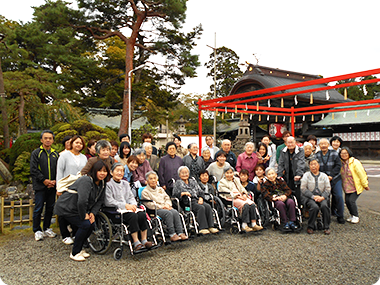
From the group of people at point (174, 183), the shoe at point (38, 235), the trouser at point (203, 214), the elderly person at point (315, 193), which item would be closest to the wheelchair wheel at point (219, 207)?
the group of people at point (174, 183)

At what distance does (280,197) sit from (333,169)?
1313 mm

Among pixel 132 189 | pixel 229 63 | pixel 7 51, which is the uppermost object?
pixel 229 63

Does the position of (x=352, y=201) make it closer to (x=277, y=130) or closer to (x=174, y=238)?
(x=174, y=238)

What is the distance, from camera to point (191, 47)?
14.9 meters

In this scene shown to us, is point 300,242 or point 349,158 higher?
point 349,158

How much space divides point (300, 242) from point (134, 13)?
13.6 m

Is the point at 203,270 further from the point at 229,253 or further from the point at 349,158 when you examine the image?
the point at 349,158

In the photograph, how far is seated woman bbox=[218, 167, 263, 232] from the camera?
14.5ft

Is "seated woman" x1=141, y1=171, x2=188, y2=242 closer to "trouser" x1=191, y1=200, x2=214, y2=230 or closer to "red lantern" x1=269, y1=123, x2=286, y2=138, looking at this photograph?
"trouser" x1=191, y1=200, x2=214, y2=230

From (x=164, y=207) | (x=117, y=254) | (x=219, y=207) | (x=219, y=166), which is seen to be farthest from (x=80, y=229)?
Result: (x=219, y=166)

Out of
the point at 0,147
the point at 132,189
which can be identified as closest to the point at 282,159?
the point at 132,189

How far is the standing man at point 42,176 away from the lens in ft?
13.5

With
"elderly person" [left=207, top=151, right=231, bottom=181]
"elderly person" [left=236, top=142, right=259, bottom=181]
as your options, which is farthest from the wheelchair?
"elderly person" [left=236, top=142, right=259, bottom=181]

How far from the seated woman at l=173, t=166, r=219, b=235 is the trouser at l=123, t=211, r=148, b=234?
0.86 metres
